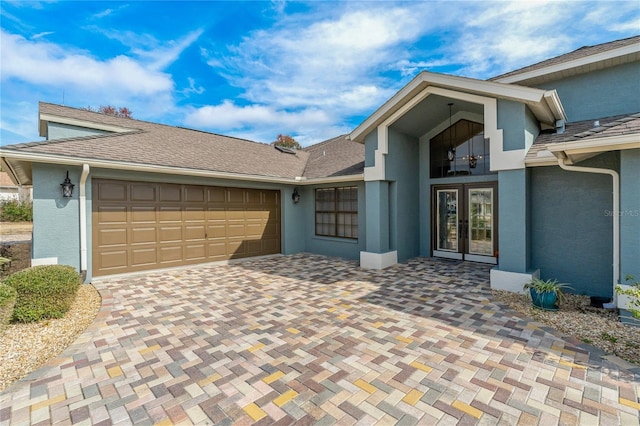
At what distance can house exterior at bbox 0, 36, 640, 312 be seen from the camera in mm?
5879

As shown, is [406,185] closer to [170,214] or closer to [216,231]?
[216,231]

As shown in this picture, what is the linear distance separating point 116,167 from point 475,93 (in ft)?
29.3

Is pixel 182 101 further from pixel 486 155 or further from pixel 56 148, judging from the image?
pixel 486 155

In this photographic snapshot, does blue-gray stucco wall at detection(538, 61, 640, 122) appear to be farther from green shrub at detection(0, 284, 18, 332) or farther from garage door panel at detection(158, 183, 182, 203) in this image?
green shrub at detection(0, 284, 18, 332)

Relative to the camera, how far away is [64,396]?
281 cm

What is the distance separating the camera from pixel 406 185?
9.32 meters

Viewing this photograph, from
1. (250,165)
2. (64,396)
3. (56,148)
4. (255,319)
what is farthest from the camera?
(250,165)

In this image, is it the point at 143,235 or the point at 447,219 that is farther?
the point at 447,219

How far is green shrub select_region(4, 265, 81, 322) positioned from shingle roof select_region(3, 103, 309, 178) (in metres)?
2.95

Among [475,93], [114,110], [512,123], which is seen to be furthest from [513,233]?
[114,110]

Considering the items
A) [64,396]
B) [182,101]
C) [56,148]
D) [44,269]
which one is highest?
[182,101]

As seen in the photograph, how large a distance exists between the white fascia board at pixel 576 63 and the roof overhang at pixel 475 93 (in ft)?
4.44

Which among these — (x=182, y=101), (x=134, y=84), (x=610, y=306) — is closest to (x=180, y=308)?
(x=610, y=306)

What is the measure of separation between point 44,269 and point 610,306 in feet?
32.7
